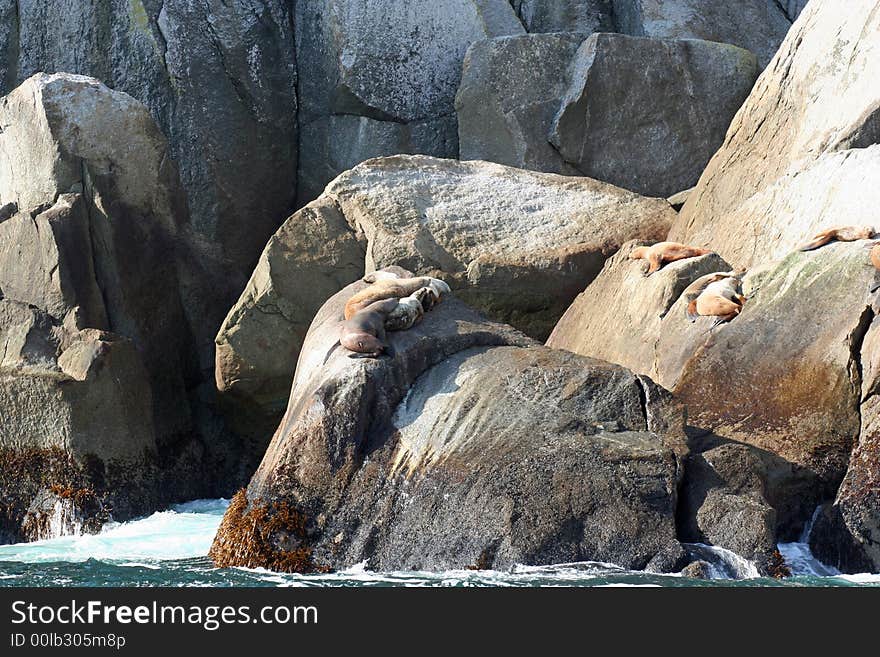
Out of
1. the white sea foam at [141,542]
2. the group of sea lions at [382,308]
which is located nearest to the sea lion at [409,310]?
the group of sea lions at [382,308]

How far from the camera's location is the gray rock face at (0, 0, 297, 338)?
17.9 m

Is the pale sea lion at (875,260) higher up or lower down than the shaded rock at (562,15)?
lower down

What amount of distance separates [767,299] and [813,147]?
294 centimetres

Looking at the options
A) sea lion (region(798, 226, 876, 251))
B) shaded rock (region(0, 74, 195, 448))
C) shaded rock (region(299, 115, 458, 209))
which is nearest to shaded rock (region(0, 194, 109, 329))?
shaded rock (region(0, 74, 195, 448))

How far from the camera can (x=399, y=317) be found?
411 inches

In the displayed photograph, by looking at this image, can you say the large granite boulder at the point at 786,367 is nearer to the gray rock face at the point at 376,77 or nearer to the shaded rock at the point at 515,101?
the shaded rock at the point at 515,101

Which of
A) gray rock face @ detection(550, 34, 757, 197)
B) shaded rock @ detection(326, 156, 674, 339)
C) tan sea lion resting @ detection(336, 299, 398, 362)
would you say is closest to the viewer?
tan sea lion resting @ detection(336, 299, 398, 362)

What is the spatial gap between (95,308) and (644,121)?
762 centimetres

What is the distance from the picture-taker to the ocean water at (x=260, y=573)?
8.30 m

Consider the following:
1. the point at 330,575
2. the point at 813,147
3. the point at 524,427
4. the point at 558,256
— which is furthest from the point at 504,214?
the point at 330,575

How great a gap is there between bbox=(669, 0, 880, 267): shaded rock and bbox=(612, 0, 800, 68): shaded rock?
4.91 m

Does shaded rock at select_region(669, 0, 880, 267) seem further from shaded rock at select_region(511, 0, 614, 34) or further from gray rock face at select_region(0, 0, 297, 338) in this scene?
gray rock face at select_region(0, 0, 297, 338)

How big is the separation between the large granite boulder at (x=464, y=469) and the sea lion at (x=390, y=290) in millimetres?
982

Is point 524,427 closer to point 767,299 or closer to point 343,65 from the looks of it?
point 767,299
